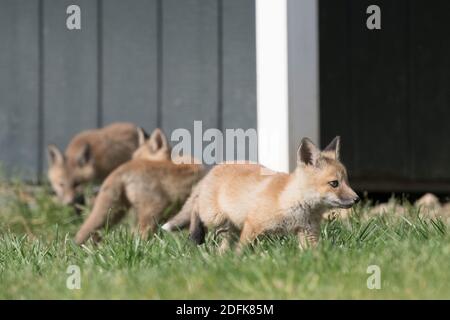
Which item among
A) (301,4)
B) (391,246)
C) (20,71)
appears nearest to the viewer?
(391,246)

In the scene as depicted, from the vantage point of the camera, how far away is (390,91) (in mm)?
8773

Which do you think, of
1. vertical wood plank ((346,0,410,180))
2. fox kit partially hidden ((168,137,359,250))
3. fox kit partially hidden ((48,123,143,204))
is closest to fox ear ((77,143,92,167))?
fox kit partially hidden ((48,123,143,204))

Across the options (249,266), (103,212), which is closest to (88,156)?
(103,212)

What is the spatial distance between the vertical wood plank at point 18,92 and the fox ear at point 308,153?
3.96 metres

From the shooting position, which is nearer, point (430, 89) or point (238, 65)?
point (238, 65)

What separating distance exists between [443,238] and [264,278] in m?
1.35

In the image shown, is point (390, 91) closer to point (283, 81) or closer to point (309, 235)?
point (283, 81)

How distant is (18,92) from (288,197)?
413cm

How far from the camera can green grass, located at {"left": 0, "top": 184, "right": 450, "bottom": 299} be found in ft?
14.5

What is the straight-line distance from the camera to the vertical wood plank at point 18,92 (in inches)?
340

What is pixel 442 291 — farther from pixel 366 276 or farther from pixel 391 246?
pixel 391 246

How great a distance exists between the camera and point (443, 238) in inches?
213
